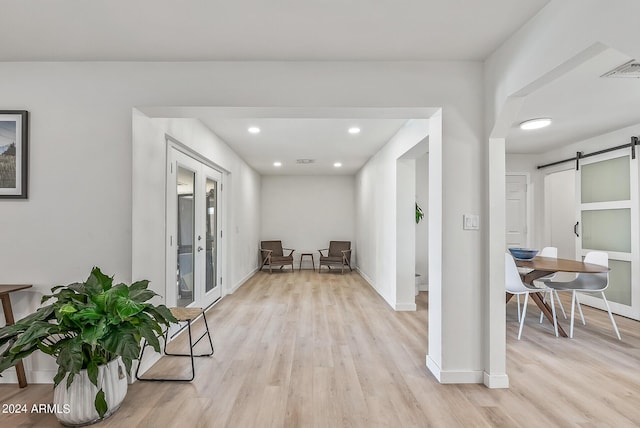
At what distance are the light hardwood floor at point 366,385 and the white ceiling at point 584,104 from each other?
2345 mm

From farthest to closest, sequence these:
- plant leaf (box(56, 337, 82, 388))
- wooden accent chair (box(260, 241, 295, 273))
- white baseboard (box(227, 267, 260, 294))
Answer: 1. wooden accent chair (box(260, 241, 295, 273))
2. white baseboard (box(227, 267, 260, 294))
3. plant leaf (box(56, 337, 82, 388))

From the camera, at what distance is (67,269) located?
7.78 ft

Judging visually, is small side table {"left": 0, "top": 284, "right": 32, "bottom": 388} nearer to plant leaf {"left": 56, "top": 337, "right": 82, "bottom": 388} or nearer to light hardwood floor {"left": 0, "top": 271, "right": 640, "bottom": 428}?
light hardwood floor {"left": 0, "top": 271, "right": 640, "bottom": 428}

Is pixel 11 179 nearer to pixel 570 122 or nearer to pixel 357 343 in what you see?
pixel 357 343

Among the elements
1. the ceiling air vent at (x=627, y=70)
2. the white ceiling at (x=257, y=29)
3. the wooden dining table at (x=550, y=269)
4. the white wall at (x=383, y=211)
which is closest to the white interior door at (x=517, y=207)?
the wooden dining table at (x=550, y=269)

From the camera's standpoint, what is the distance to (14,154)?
93.4 inches

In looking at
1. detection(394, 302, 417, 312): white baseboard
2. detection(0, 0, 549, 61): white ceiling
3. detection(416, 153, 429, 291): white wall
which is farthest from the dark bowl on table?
detection(0, 0, 549, 61): white ceiling

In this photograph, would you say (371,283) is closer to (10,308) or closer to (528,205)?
(528,205)

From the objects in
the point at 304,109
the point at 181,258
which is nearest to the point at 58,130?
the point at 181,258

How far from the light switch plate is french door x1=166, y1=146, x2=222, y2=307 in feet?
8.64

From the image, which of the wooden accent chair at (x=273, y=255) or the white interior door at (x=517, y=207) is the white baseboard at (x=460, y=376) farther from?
the wooden accent chair at (x=273, y=255)

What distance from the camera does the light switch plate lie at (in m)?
2.38

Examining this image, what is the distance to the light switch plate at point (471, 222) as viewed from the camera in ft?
7.79

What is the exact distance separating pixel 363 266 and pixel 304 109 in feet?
16.6
